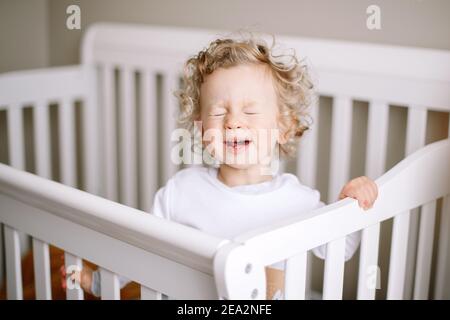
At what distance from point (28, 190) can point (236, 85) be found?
0.32m

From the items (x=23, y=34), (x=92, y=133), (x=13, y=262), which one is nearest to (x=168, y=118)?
(x=92, y=133)

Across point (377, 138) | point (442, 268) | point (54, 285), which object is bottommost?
point (54, 285)

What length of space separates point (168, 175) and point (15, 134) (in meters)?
0.37

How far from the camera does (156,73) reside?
1.61m

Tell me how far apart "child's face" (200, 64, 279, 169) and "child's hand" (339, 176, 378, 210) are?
0.15 metres

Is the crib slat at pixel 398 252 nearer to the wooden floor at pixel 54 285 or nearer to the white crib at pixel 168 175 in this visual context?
the white crib at pixel 168 175

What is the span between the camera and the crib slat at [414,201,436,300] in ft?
3.59

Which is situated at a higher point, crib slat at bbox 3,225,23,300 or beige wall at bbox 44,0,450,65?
beige wall at bbox 44,0,450,65

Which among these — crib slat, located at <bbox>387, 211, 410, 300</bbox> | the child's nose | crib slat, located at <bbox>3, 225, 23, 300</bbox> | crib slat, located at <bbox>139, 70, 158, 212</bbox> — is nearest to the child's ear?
the child's nose

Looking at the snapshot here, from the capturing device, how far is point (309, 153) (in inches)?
53.9

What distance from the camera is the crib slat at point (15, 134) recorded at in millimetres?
1591

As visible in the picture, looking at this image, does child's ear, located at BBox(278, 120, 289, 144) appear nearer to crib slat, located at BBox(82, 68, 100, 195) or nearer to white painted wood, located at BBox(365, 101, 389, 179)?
white painted wood, located at BBox(365, 101, 389, 179)

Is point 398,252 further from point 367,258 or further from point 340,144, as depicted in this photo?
point 340,144

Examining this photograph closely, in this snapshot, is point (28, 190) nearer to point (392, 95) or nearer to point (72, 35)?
point (392, 95)
